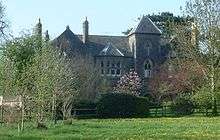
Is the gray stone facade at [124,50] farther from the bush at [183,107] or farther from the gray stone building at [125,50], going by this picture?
the bush at [183,107]

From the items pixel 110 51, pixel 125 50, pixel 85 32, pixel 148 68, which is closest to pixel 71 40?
pixel 85 32

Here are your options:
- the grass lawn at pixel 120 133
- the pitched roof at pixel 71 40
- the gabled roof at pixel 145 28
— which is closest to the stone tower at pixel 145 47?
the gabled roof at pixel 145 28

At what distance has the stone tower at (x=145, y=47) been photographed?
310ft

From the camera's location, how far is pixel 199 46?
59312mm

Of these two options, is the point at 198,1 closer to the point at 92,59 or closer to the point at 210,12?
the point at 210,12

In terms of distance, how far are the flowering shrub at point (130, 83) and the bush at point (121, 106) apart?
27.0 meters

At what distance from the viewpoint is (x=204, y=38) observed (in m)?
58.2

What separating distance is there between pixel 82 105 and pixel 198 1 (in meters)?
16.8

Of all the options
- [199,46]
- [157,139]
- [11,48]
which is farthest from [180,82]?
[157,139]

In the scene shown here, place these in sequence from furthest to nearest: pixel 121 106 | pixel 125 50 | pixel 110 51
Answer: pixel 125 50
pixel 110 51
pixel 121 106

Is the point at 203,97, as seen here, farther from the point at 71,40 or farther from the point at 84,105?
the point at 71,40

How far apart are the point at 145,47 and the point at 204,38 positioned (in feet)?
122

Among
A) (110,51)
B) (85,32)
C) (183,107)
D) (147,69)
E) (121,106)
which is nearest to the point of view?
(121,106)

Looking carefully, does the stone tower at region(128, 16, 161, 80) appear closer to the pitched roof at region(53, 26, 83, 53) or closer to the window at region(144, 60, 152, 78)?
the window at region(144, 60, 152, 78)
